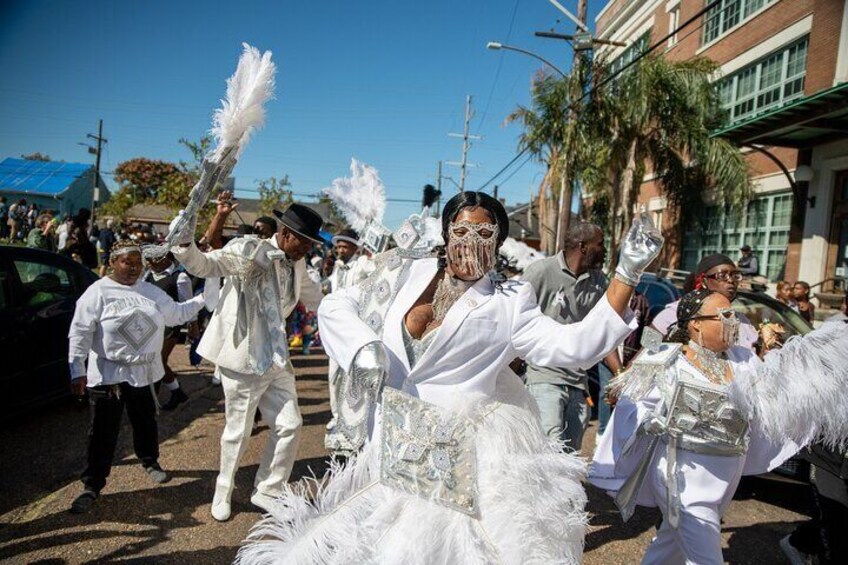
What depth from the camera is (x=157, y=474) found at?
457 centimetres

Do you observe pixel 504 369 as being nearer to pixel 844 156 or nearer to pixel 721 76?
pixel 844 156

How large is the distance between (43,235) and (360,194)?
41.6 feet

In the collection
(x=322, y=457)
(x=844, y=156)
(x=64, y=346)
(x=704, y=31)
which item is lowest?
(x=322, y=457)

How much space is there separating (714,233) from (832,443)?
17219mm

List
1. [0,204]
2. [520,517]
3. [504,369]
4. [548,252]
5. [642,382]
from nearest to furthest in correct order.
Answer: [520,517]
[504,369]
[642,382]
[0,204]
[548,252]

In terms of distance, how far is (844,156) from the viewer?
12.4 metres

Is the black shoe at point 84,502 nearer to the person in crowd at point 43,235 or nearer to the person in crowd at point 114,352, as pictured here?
the person in crowd at point 114,352

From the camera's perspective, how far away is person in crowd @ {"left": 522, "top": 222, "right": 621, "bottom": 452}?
3.99 m

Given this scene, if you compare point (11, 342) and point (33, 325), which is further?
point (33, 325)

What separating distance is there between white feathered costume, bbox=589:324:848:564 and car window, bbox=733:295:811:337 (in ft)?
10.9

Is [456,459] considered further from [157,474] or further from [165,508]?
[157,474]

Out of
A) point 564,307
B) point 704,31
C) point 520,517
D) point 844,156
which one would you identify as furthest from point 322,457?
point 704,31

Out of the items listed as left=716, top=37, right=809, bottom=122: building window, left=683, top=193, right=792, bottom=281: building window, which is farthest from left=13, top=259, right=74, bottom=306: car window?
left=716, top=37, right=809, bottom=122: building window

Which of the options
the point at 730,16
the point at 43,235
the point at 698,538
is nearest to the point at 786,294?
the point at 698,538
